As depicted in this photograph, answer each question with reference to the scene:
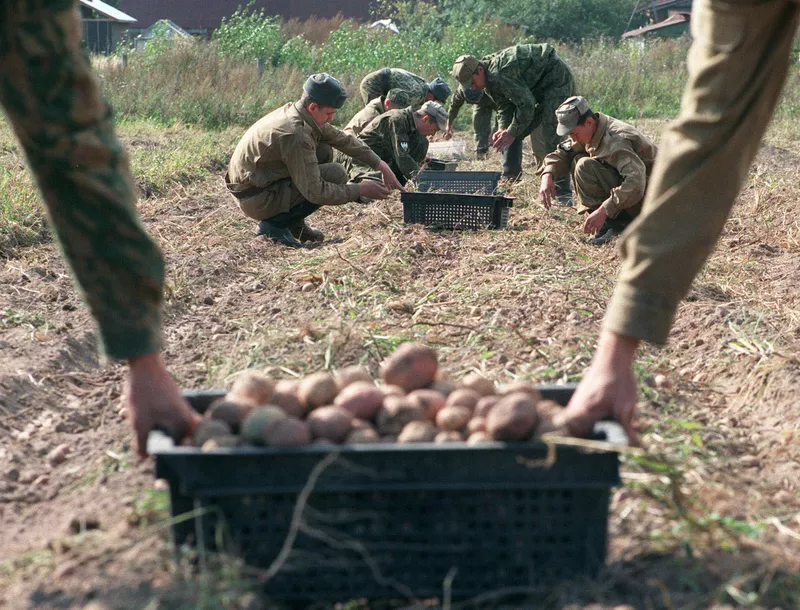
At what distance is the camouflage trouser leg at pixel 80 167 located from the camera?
1.88 metres

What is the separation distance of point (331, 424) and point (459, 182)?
6792 millimetres

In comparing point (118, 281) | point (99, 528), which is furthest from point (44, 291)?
point (118, 281)

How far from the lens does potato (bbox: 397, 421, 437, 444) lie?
2072 millimetres

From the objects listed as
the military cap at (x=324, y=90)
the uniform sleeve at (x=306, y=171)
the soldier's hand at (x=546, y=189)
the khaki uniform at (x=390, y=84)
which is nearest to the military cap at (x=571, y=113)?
the soldier's hand at (x=546, y=189)

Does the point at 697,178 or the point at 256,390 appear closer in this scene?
the point at 697,178

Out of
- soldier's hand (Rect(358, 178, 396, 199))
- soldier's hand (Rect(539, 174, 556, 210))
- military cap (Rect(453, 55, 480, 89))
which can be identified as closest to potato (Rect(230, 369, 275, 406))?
soldier's hand (Rect(358, 178, 396, 199))

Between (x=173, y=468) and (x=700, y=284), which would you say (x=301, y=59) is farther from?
(x=173, y=468)

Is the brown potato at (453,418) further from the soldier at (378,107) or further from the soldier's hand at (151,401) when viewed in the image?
the soldier at (378,107)

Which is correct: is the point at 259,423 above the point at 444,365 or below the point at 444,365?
above

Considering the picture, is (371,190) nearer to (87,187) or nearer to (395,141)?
(395,141)

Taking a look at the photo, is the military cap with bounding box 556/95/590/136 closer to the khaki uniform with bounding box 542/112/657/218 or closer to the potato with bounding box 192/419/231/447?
the khaki uniform with bounding box 542/112/657/218

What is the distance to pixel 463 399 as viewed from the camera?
2.24 m

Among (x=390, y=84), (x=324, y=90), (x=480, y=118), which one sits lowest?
(x=480, y=118)

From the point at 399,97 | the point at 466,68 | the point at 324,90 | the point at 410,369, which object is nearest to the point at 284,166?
the point at 324,90
